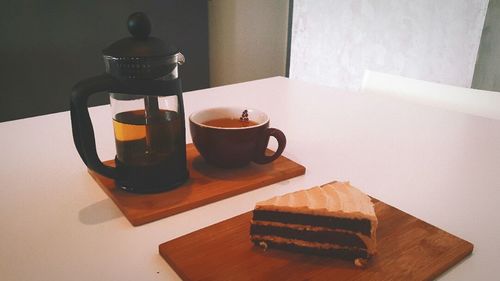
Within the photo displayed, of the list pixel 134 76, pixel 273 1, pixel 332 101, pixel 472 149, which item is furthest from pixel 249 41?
pixel 134 76

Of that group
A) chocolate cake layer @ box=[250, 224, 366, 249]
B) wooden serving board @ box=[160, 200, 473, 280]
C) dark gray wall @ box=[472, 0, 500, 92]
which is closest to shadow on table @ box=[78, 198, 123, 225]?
wooden serving board @ box=[160, 200, 473, 280]

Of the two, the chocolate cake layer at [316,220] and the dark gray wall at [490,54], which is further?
the dark gray wall at [490,54]

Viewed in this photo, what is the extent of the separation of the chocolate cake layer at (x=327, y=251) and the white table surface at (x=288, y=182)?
0.38 ft

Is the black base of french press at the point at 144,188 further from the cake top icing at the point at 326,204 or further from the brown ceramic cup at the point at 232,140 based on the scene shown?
the cake top icing at the point at 326,204

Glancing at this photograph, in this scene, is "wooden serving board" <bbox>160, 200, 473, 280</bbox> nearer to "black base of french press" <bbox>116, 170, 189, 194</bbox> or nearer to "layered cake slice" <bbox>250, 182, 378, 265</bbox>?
"layered cake slice" <bbox>250, 182, 378, 265</bbox>

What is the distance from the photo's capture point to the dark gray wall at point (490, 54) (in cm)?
197

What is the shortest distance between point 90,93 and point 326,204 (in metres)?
0.38

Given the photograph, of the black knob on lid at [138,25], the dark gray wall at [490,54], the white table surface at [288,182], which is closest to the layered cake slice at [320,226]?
the white table surface at [288,182]

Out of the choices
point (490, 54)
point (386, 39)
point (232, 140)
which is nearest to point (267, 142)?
point (232, 140)

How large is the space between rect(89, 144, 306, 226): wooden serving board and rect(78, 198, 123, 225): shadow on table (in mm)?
11

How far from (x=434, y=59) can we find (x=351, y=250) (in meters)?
2.07

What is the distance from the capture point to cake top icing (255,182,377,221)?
0.55 metres

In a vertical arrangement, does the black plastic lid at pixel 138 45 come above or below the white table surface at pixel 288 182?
above

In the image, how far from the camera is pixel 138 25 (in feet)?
2.04
